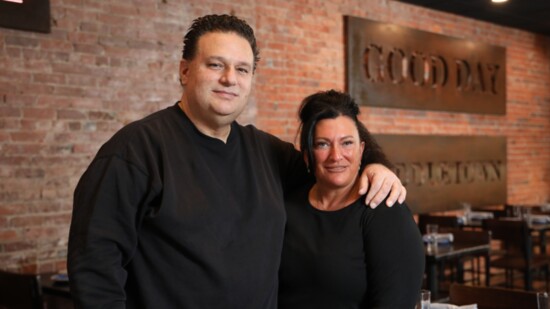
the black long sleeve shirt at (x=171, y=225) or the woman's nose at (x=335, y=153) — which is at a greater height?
the woman's nose at (x=335, y=153)

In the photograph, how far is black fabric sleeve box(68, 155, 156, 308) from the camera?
1.48 meters

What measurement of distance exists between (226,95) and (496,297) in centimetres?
172

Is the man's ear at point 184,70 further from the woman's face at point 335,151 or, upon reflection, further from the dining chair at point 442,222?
the dining chair at point 442,222

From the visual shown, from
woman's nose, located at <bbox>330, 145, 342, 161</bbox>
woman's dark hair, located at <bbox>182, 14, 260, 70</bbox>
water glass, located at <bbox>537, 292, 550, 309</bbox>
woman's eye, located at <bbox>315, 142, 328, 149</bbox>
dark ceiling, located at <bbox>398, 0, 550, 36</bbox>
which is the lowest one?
water glass, located at <bbox>537, 292, 550, 309</bbox>

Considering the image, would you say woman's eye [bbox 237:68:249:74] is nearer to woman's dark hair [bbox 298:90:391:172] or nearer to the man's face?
the man's face

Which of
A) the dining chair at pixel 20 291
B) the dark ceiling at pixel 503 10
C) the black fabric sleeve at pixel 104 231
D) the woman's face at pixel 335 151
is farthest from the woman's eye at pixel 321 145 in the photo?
the dark ceiling at pixel 503 10

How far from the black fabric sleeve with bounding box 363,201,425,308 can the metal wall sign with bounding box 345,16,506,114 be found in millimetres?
4644

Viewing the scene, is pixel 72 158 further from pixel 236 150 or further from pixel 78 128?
pixel 236 150

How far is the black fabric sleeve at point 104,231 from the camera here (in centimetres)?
148

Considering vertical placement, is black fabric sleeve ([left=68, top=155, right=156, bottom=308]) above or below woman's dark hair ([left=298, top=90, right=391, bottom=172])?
below

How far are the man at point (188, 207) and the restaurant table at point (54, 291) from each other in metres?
1.84

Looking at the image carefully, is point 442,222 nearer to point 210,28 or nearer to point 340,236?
point 340,236

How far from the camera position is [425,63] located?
7.29 m

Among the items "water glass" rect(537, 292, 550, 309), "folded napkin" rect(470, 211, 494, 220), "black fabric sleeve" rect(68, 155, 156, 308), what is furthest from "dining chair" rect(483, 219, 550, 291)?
"black fabric sleeve" rect(68, 155, 156, 308)
